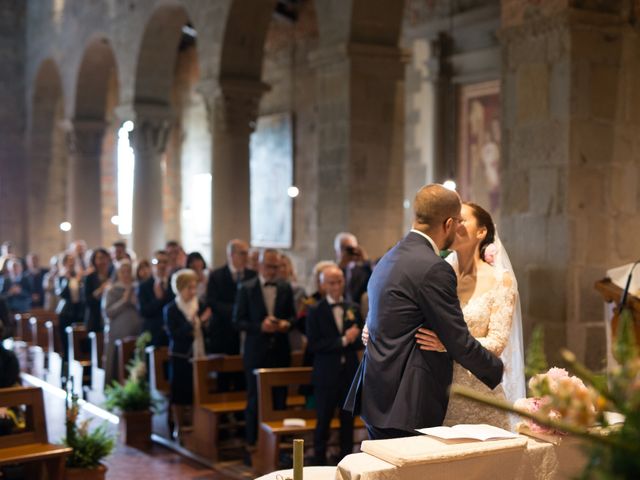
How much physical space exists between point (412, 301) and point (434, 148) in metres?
9.22

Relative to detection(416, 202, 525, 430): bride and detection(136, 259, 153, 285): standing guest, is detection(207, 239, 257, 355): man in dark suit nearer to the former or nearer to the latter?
detection(136, 259, 153, 285): standing guest

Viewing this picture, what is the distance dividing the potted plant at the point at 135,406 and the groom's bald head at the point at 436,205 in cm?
513

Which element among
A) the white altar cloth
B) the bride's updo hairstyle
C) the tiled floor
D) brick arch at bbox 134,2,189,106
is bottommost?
the tiled floor

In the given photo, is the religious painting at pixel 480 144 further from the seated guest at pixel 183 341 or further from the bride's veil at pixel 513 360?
the bride's veil at pixel 513 360

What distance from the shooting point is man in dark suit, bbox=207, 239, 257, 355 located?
855cm

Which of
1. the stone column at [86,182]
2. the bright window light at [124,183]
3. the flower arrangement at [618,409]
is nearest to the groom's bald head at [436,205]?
the flower arrangement at [618,409]

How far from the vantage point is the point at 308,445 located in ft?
25.5

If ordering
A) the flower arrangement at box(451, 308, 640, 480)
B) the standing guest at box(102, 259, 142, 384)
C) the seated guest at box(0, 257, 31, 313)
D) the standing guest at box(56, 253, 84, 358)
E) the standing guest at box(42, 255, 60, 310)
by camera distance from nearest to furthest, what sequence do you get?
1. the flower arrangement at box(451, 308, 640, 480)
2. the standing guest at box(102, 259, 142, 384)
3. the standing guest at box(56, 253, 84, 358)
4. the standing guest at box(42, 255, 60, 310)
5. the seated guest at box(0, 257, 31, 313)

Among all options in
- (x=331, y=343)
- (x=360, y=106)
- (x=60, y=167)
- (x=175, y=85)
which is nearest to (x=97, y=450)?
(x=331, y=343)

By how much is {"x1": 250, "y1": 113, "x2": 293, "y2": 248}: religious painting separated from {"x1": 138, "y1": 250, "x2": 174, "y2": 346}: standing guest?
23.0 feet

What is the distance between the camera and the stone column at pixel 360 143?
9.41 m

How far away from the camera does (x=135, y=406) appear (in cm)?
824

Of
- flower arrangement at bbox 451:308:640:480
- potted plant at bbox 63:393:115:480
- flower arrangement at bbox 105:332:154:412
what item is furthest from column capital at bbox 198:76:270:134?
flower arrangement at bbox 451:308:640:480

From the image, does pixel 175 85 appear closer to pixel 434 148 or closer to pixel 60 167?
pixel 60 167
